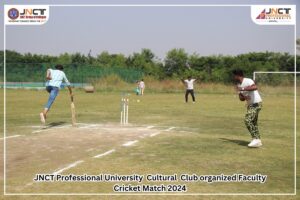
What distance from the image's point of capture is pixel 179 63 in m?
68.1

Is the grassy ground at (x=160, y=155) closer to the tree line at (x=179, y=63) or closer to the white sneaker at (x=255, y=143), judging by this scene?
the white sneaker at (x=255, y=143)

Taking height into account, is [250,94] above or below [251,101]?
above

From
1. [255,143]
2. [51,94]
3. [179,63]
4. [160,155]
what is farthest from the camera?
[179,63]

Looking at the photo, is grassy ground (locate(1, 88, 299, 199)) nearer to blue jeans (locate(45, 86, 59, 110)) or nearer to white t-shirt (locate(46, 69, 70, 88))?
blue jeans (locate(45, 86, 59, 110))

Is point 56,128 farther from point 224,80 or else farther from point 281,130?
point 224,80

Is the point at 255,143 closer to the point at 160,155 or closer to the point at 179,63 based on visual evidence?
the point at 160,155

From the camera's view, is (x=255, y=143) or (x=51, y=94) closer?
(x=255, y=143)

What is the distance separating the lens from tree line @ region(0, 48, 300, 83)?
60.0 metres

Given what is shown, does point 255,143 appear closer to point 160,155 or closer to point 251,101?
point 251,101

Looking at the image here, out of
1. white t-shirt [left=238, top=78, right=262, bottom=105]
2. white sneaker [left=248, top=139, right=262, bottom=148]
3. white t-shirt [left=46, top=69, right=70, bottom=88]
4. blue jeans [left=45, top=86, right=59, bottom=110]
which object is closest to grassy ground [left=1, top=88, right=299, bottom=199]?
white sneaker [left=248, top=139, right=262, bottom=148]

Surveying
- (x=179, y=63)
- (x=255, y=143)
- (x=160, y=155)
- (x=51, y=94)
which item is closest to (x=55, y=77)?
(x=51, y=94)

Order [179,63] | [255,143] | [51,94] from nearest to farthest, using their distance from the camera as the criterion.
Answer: [255,143]
[51,94]
[179,63]

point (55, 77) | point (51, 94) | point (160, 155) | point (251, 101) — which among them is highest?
point (55, 77)

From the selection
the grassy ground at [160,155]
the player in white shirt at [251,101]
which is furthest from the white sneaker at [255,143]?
the grassy ground at [160,155]
